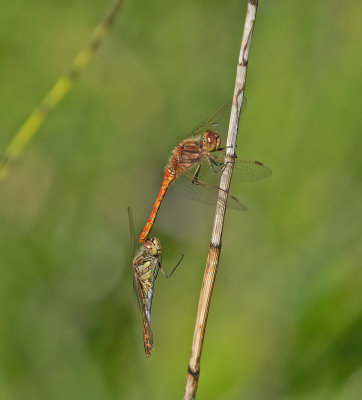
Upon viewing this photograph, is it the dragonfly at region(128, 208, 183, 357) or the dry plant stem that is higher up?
the dry plant stem

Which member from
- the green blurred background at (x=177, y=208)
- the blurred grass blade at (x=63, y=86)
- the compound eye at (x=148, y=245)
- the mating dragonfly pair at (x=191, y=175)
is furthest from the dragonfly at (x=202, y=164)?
the blurred grass blade at (x=63, y=86)

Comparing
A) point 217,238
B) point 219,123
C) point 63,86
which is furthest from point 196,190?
point 63,86

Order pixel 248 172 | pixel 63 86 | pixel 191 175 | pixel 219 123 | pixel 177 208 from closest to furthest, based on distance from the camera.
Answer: pixel 63 86
pixel 248 172
pixel 219 123
pixel 191 175
pixel 177 208

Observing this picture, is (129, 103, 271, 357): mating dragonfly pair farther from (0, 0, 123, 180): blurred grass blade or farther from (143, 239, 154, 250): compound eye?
(0, 0, 123, 180): blurred grass blade

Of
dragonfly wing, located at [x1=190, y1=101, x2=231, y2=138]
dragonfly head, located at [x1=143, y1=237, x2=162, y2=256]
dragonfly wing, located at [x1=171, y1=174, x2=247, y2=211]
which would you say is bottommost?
dragonfly head, located at [x1=143, y1=237, x2=162, y2=256]

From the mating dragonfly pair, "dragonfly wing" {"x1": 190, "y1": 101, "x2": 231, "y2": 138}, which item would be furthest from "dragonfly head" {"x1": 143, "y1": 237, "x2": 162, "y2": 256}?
"dragonfly wing" {"x1": 190, "y1": 101, "x2": 231, "y2": 138}

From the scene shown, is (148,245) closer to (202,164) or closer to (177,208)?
(202,164)

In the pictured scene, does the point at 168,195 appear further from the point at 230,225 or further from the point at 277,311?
the point at 277,311

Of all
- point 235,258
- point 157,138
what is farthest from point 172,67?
point 235,258
